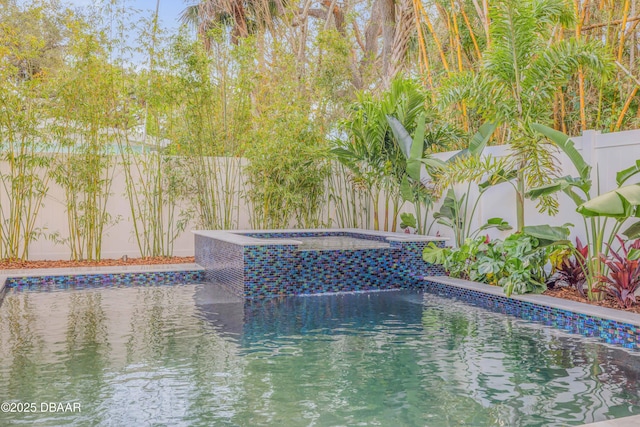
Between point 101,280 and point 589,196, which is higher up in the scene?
point 589,196

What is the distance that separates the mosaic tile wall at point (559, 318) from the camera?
4215 mm

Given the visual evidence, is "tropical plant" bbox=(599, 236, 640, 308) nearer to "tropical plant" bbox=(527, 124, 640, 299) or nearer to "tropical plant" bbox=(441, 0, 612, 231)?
"tropical plant" bbox=(527, 124, 640, 299)

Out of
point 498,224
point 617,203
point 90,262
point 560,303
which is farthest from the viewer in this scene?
point 90,262

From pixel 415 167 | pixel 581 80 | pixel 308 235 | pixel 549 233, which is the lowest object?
pixel 308 235

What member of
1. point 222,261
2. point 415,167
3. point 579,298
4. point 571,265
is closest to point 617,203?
point 579,298

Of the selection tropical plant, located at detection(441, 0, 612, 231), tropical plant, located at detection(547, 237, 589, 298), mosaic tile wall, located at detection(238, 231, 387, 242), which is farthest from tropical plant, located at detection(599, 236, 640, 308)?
mosaic tile wall, located at detection(238, 231, 387, 242)

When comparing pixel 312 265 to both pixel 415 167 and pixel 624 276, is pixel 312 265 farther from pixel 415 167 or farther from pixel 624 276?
pixel 624 276

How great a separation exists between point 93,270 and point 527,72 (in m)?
5.51

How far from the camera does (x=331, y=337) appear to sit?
4.39 metres

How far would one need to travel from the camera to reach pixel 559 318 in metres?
4.86

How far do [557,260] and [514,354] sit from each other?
189cm

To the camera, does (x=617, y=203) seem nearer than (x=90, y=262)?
Yes

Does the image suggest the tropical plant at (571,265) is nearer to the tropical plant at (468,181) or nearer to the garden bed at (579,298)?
the garden bed at (579,298)

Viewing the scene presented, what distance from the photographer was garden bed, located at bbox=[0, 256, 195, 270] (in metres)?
7.67
